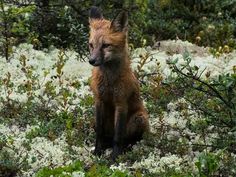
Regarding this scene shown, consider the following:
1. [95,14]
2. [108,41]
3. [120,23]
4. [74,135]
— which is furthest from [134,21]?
[108,41]

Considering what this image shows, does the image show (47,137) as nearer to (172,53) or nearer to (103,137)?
(103,137)

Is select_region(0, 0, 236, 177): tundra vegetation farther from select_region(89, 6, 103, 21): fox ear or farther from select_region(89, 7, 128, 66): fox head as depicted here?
select_region(89, 6, 103, 21): fox ear

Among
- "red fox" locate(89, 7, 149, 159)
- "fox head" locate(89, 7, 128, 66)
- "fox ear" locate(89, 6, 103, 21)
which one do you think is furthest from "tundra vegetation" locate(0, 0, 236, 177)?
"fox ear" locate(89, 6, 103, 21)

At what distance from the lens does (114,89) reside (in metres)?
7.92

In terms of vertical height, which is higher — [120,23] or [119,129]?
[120,23]

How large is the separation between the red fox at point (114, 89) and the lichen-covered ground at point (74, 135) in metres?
0.21

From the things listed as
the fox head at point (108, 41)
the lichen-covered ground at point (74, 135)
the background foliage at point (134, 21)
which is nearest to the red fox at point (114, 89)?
the fox head at point (108, 41)

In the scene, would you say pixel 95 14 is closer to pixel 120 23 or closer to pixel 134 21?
pixel 120 23

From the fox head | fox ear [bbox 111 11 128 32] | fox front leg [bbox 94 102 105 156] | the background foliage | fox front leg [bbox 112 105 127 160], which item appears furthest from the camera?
the background foliage

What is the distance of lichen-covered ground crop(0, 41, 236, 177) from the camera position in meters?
7.37

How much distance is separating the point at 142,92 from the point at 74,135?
6.22ft

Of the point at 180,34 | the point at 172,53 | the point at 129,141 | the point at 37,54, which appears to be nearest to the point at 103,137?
the point at 129,141

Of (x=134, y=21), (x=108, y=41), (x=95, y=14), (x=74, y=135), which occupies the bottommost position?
(x=74, y=135)

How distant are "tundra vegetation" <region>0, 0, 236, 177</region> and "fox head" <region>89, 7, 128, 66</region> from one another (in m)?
0.79
